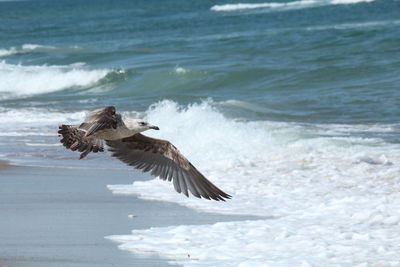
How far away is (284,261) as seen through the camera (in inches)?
230

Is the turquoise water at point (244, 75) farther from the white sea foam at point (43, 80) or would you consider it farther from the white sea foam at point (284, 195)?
the white sea foam at point (284, 195)

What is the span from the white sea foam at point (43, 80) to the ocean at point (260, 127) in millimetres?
45

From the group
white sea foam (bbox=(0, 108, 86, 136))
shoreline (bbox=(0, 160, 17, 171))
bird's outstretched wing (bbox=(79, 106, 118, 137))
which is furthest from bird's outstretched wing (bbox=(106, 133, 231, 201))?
white sea foam (bbox=(0, 108, 86, 136))

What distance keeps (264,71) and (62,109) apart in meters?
5.52

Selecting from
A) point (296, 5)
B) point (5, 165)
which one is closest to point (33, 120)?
point (5, 165)

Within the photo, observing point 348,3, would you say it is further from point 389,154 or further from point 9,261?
point 9,261

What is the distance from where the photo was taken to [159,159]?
262 inches

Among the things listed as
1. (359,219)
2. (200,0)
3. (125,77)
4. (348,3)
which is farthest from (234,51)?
(200,0)

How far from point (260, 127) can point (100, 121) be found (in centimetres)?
613

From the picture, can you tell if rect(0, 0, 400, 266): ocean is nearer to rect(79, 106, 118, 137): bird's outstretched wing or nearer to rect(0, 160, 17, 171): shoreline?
rect(0, 160, 17, 171): shoreline

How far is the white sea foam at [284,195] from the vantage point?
608 centimetres

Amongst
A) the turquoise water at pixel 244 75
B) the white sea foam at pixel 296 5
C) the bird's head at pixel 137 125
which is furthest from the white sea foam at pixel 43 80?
the white sea foam at pixel 296 5

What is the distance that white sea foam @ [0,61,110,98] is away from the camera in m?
20.3

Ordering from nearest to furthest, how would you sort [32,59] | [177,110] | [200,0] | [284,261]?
1. [284,261]
2. [177,110]
3. [32,59]
4. [200,0]
